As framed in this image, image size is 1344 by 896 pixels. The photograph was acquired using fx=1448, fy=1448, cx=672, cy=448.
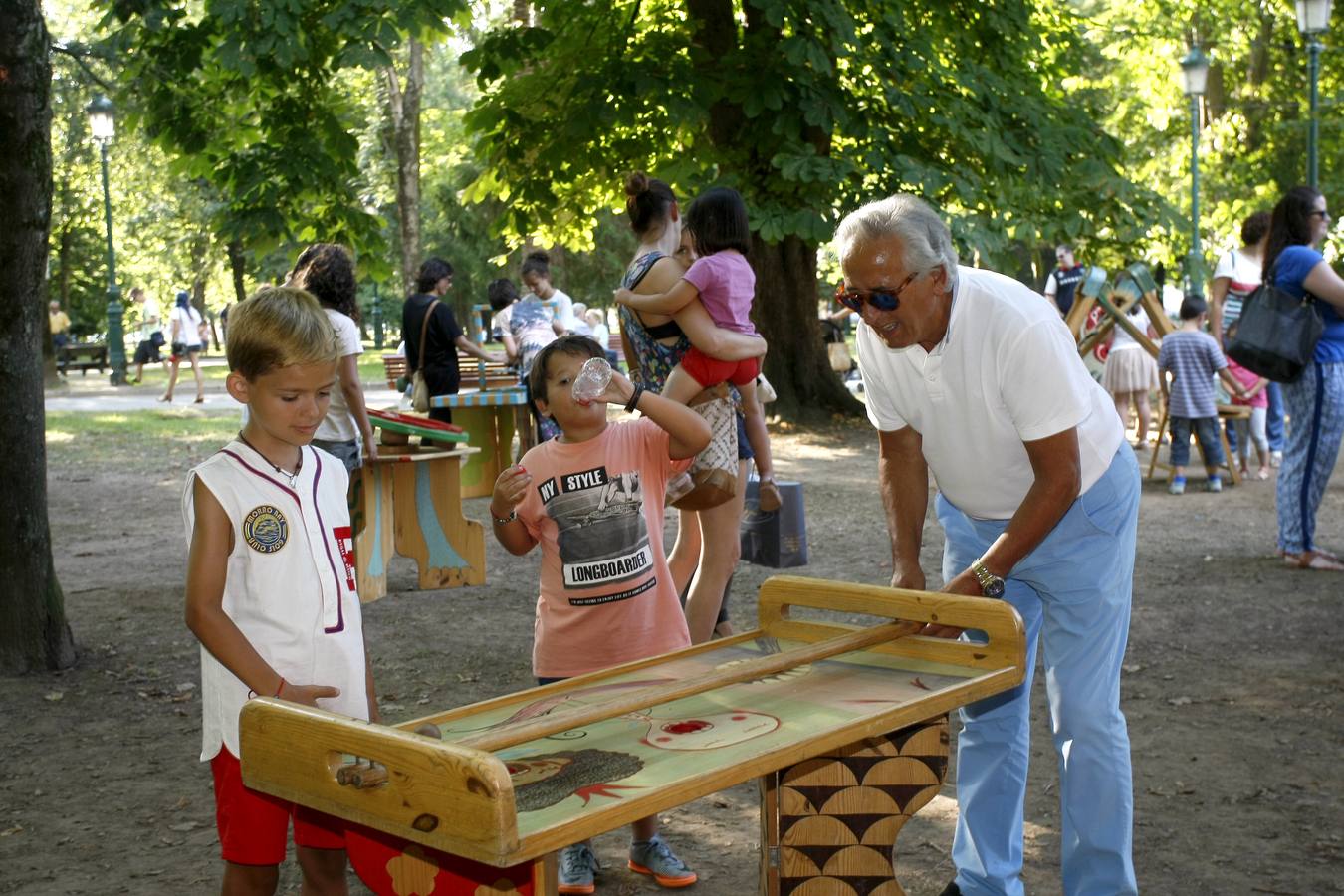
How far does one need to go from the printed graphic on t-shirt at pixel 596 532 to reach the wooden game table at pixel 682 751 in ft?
1.43

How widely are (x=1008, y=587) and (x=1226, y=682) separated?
2806 mm

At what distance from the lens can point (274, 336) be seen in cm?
281

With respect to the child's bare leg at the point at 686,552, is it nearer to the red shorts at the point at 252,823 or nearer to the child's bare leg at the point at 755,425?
the child's bare leg at the point at 755,425

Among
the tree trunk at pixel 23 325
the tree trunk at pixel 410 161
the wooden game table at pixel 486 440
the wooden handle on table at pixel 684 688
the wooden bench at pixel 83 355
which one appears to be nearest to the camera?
the wooden handle on table at pixel 684 688

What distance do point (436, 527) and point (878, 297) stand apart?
531 cm

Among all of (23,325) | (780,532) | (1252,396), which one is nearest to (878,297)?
(780,532)

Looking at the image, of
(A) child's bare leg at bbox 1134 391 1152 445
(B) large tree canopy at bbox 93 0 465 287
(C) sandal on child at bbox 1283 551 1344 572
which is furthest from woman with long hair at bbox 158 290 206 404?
(C) sandal on child at bbox 1283 551 1344 572

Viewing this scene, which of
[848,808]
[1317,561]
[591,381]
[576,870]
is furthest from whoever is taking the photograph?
[1317,561]

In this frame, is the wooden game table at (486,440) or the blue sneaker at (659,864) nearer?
the blue sneaker at (659,864)

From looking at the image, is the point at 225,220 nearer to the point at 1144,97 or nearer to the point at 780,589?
the point at 780,589

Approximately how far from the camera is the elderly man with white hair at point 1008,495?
3.11 meters

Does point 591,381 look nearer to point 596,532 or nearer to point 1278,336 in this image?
point 596,532

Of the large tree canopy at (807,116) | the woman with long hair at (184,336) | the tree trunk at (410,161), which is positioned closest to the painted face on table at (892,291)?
the large tree canopy at (807,116)

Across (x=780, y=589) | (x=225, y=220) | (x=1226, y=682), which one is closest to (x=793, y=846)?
(x=780, y=589)
